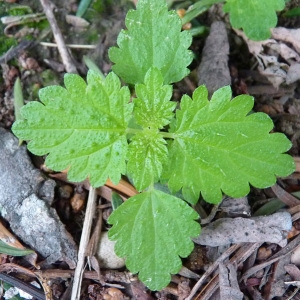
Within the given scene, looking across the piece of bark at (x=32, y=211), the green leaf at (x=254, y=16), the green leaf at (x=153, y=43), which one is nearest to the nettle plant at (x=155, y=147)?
the green leaf at (x=153, y=43)

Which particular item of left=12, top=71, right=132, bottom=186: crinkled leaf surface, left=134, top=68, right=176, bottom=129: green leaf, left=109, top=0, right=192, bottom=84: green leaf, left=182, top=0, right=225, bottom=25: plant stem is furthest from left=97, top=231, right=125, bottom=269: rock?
left=182, top=0, right=225, bottom=25: plant stem

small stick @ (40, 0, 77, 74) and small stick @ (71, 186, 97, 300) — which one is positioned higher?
small stick @ (40, 0, 77, 74)

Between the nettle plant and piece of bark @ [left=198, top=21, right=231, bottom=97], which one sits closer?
the nettle plant

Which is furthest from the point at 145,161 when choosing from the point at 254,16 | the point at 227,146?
the point at 254,16

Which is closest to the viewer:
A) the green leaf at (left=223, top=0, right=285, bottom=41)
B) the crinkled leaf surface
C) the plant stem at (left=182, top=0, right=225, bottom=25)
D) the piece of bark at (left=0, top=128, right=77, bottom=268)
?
the crinkled leaf surface

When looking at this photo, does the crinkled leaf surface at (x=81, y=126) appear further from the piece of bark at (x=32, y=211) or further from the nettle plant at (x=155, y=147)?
the piece of bark at (x=32, y=211)

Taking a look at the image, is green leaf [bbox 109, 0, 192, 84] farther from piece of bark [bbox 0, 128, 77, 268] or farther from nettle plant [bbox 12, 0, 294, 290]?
piece of bark [bbox 0, 128, 77, 268]

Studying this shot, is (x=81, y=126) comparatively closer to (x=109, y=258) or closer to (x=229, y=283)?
(x=109, y=258)
